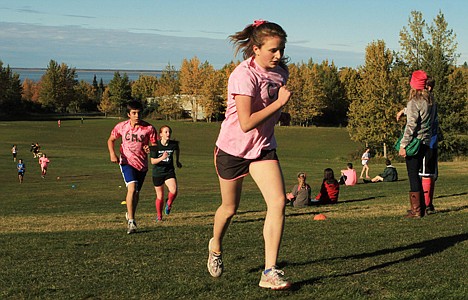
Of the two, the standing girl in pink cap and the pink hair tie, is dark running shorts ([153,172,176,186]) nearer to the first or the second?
the standing girl in pink cap

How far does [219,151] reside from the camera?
627cm

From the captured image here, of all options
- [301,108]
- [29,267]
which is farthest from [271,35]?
[301,108]

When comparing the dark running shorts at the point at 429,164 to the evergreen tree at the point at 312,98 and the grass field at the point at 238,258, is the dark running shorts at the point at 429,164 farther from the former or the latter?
the evergreen tree at the point at 312,98

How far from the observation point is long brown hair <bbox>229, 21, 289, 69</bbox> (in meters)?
5.87

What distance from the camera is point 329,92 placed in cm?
12950

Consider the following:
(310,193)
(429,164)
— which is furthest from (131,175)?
(310,193)

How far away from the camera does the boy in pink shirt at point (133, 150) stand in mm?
11086

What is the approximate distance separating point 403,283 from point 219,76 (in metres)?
120

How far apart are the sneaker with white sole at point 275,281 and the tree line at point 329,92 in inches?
71.7

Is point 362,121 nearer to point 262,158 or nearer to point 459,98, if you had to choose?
point 459,98

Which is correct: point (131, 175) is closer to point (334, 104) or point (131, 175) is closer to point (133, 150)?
point (133, 150)

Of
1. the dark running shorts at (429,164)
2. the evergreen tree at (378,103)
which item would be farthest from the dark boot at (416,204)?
the evergreen tree at (378,103)

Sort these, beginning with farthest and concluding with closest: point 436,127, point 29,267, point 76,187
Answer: point 76,187, point 436,127, point 29,267

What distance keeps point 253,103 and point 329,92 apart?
125m
